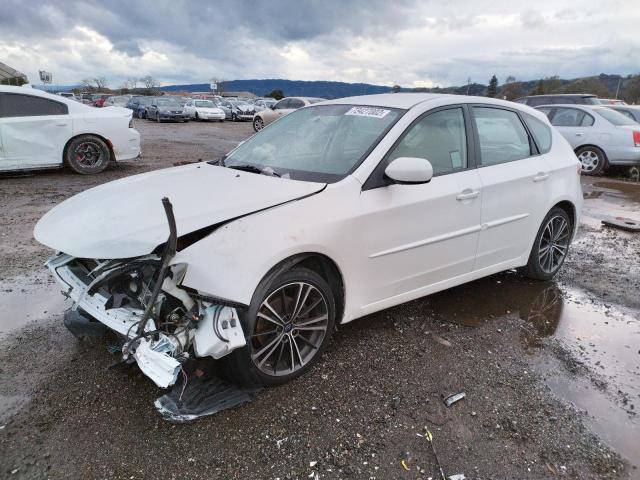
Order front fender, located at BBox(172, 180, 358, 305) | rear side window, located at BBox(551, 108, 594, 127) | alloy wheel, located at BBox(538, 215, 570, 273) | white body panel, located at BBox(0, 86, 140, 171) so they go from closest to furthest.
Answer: front fender, located at BBox(172, 180, 358, 305)
alloy wheel, located at BBox(538, 215, 570, 273)
white body panel, located at BBox(0, 86, 140, 171)
rear side window, located at BBox(551, 108, 594, 127)

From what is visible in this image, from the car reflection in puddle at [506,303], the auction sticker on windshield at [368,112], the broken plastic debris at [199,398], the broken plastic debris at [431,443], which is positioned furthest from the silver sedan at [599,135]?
the broken plastic debris at [199,398]

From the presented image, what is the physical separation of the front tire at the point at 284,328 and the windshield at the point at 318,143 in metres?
0.73

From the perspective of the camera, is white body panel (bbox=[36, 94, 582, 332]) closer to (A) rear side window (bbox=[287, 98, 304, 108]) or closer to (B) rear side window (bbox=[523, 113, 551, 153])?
(B) rear side window (bbox=[523, 113, 551, 153])

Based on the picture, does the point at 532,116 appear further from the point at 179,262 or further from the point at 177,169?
the point at 179,262

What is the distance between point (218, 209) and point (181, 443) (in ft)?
4.17

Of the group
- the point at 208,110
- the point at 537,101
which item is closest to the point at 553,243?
the point at 537,101

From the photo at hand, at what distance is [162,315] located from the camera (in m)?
2.60

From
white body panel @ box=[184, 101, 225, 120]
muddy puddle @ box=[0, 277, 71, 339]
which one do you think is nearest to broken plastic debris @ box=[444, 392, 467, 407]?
muddy puddle @ box=[0, 277, 71, 339]

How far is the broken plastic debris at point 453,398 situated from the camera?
286 centimetres

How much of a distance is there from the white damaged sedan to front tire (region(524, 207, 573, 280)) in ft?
0.46

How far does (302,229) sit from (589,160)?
11505 millimetres

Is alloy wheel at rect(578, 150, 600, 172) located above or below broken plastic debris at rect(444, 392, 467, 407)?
below

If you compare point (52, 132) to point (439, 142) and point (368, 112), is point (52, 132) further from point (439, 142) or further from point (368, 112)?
point (439, 142)

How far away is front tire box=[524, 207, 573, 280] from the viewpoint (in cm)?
454
